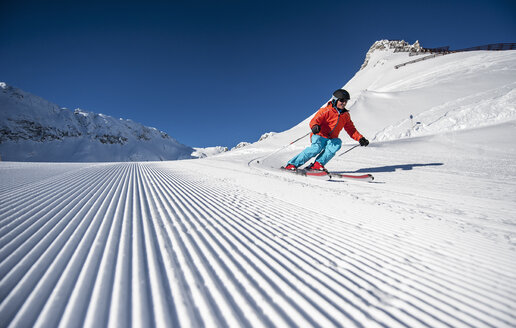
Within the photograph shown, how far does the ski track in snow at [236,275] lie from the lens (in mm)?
790

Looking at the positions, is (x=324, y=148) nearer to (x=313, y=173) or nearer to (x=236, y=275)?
(x=313, y=173)

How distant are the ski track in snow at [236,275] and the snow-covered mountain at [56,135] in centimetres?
9504

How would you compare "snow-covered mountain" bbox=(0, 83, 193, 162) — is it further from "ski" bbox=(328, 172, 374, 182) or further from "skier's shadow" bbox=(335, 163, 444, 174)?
"skier's shadow" bbox=(335, 163, 444, 174)

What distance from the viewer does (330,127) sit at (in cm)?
474

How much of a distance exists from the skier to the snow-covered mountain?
308ft

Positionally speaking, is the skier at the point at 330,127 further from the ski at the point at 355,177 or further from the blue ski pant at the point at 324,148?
the ski at the point at 355,177

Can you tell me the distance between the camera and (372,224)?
1.78m

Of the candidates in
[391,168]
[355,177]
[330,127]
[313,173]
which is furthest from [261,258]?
[391,168]

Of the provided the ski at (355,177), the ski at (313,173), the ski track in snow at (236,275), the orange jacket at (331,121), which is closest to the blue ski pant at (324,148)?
the orange jacket at (331,121)

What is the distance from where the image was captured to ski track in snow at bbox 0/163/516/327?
79cm

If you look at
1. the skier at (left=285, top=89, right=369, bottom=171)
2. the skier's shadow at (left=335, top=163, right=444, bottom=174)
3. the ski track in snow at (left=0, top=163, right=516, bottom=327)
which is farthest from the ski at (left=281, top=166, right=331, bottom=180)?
the ski track in snow at (left=0, top=163, right=516, bottom=327)

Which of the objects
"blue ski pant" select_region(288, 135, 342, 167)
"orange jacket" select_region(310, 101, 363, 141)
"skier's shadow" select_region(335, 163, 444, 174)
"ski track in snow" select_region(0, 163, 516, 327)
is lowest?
"ski track in snow" select_region(0, 163, 516, 327)

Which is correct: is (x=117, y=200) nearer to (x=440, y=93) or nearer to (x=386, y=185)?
(x=386, y=185)

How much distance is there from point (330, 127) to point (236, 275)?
4394 mm
